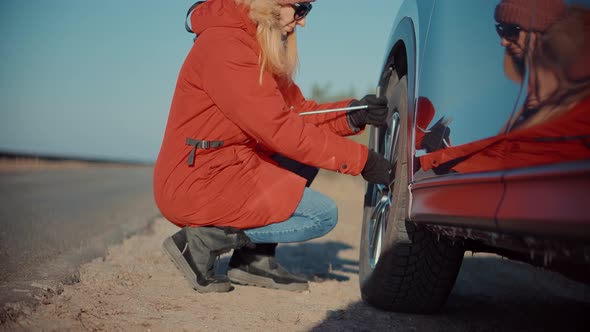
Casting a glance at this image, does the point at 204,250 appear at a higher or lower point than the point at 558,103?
lower

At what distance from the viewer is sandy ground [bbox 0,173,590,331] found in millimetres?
2482

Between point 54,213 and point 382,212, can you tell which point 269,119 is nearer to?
point 382,212

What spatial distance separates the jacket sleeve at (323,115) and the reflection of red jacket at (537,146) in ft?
5.59

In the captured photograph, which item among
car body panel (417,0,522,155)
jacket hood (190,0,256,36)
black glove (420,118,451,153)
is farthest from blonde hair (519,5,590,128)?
jacket hood (190,0,256,36)

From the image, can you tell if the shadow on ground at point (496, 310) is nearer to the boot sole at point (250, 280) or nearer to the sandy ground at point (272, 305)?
the sandy ground at point (272, 305)

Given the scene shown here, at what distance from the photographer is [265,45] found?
3002 mm

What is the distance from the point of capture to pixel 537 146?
147 cm

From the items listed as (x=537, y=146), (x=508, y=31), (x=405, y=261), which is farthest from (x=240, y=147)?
(x=537, y=146)

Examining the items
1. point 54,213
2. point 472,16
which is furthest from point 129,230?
point 472,16

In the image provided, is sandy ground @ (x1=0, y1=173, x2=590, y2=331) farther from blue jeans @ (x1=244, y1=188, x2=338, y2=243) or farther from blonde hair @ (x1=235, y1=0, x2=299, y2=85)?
blonde hair @ (x1=235, y1=0, x2=299, y2=85)

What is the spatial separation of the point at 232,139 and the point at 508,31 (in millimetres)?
1678

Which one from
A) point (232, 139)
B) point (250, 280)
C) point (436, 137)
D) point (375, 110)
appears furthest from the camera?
point (250, 280)

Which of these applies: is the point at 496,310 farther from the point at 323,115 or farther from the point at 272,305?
the point at 323,115

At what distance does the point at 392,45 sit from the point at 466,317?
1467 millimetres
